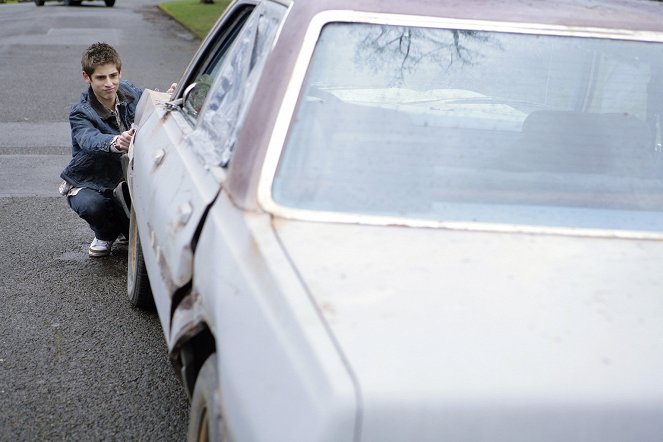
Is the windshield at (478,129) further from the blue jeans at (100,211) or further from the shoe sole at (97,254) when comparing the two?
the shoe sole at (97,254)

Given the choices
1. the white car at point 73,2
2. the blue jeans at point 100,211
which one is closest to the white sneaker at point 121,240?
the blue jeans at point 100,211

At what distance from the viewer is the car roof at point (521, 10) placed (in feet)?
10.4

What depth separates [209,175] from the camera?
3125 millimetres

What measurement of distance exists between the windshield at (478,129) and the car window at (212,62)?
3.91 ft

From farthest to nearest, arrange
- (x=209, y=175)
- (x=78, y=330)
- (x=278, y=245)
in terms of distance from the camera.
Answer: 1. (x=78, y=330)
2. (x=209, y=175)
3. (x=278, y=245)

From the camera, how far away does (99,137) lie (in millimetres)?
5281

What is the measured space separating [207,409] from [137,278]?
2.29 metres

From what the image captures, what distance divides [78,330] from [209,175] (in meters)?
1.93

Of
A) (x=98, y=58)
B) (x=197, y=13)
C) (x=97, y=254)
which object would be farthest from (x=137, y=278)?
(x=197, y=13)

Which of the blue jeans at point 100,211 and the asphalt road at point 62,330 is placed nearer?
the asphalt road at point 62,330

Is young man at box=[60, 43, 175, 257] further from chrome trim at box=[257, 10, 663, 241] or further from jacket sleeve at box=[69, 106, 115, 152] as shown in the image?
chrome trim at box=[257, 10, 663, 241]

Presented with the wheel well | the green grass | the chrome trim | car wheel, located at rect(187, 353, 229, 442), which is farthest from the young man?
the green grass

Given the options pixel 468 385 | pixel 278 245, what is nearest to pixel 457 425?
pixel 468 385

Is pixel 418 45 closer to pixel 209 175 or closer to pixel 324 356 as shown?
pixel 209 175
